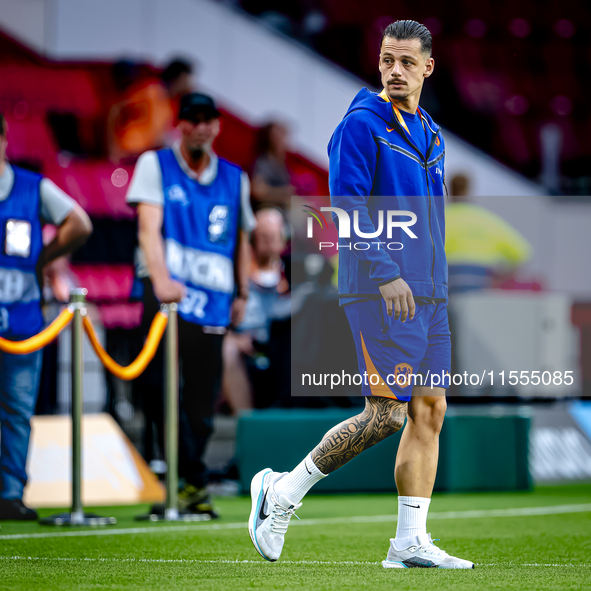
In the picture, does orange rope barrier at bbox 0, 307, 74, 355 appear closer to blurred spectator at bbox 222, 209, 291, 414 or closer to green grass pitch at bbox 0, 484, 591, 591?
green grass pitch at bbox 0, 484, 591, 591

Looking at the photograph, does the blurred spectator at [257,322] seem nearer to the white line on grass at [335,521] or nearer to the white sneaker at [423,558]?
the white line on grass at [335,521]

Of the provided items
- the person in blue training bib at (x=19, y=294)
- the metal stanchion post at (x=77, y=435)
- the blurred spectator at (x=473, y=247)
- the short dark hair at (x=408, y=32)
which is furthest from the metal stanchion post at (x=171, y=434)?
the blurred spectator at (x=473, y=247)

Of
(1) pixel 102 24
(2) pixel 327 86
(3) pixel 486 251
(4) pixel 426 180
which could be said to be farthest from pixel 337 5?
(4) pixel 426 180

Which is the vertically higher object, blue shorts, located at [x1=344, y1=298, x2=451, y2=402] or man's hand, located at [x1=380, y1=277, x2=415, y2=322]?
man's hand, located at [x1=380, y1=277, x2=415, y2=322]

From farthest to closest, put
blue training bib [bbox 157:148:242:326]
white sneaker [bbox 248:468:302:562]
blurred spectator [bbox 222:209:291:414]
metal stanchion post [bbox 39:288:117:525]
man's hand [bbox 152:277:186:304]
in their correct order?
blurred spectator [bbox 222:209:291:414], blue training bib [bbox 157:148:242:326], man's hand [bbox 152:277:186:304], metal stanchion post [bbox 39:288:117:525], white sneaker [bbox 248:468:302:562]

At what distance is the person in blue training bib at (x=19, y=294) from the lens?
18.8 ft

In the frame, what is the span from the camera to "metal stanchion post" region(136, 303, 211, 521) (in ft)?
18.3

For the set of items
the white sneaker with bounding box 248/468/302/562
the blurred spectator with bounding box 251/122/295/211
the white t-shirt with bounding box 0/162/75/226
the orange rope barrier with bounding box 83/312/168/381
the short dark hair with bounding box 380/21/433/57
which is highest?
the blurred spectator with bounding box 251/122/295/211

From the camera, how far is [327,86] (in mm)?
13961

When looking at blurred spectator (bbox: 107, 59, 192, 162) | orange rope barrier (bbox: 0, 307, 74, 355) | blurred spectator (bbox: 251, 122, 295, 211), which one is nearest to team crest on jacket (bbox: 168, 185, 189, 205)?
orange rope barrier (bbox: 0, 307, 74, 355)

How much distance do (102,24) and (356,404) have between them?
22.6ft

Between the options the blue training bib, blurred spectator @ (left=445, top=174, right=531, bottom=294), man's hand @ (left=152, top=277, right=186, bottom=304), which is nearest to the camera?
man's hand @ (left=152, top=277, right=186, bottom=304)

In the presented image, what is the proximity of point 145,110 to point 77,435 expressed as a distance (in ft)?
22.9

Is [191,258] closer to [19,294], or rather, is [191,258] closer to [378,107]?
[19,294]
